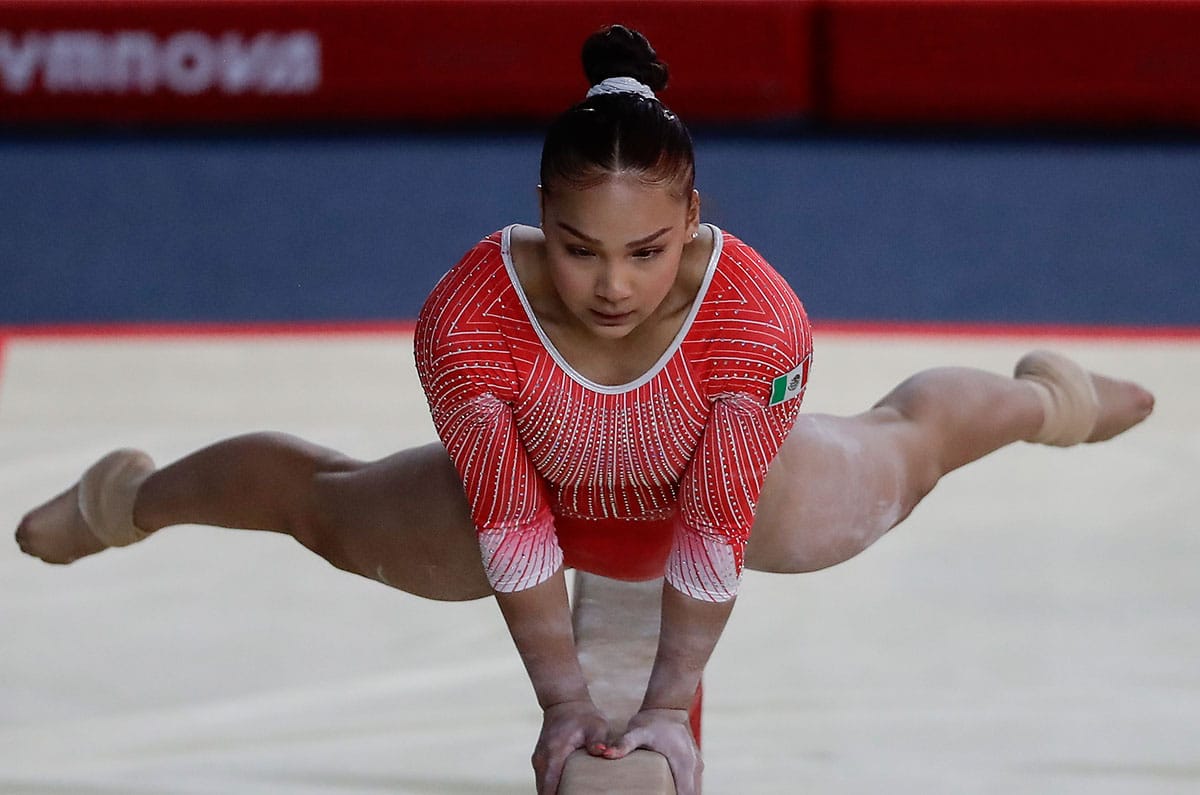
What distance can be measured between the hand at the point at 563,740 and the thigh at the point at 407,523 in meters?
0.21

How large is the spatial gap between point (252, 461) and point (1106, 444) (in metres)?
1.41

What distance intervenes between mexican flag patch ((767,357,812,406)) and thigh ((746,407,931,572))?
171 millimetres

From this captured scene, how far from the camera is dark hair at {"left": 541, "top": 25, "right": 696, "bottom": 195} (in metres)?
1.11

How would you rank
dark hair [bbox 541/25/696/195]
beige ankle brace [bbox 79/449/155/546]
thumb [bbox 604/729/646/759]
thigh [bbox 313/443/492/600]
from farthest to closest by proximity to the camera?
beige ankle brace [bbox 79/449/155/546] < thigh [bbox 313/443/492/600] < thumb [bbox 604/729/646/759] < dark hair [bbox 541/25/696/195]

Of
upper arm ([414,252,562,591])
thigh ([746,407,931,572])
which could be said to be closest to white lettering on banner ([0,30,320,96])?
thigh ([746,407,931,572])

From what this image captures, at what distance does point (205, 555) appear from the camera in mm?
2197

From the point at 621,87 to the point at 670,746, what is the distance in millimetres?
522

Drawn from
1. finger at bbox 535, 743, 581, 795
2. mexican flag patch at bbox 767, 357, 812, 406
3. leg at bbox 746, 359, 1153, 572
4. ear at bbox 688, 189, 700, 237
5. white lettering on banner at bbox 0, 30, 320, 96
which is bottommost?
finger at bbox 535, 743, 581, 795

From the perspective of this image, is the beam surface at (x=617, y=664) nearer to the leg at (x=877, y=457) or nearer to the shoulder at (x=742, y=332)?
the leg at (x=877, y=457)

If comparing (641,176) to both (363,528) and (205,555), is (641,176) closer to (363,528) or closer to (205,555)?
(363,528)

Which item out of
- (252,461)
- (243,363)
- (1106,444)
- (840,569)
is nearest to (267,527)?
(252,461)

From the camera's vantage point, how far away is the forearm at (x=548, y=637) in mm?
1282

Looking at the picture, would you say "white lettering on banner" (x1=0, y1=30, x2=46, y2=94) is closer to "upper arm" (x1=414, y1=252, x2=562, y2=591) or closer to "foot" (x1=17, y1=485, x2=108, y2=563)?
"foot" (x1=17, y1=485, x2=108, y2=563)

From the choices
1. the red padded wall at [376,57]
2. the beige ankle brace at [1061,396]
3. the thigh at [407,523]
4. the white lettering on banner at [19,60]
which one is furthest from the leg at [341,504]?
the white lettering on banner at [19,60]
